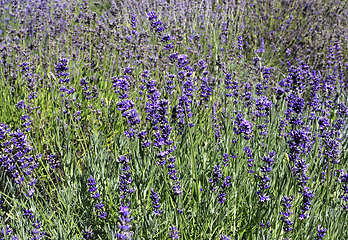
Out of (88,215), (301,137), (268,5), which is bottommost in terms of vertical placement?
(88,215)

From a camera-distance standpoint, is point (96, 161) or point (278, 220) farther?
point (96, 161)

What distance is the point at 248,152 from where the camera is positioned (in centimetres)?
204

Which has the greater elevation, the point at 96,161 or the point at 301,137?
the point at 301,137

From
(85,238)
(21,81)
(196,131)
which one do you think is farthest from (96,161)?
(21,81)

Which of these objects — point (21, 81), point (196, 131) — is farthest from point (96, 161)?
point (21, 81)

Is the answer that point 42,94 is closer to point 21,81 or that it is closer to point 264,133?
point 21,81

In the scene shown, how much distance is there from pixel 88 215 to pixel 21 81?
2.29 m

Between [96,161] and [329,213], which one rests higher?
[96,161]

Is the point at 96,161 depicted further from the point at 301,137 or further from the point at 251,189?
A: the point at 301,137

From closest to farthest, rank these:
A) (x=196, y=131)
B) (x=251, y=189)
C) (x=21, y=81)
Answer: (x=251, y=189) → (x=196, y=131) → (x=21, y=81)

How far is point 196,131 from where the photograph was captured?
8.14ft

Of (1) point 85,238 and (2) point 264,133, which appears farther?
(2) point 264,133

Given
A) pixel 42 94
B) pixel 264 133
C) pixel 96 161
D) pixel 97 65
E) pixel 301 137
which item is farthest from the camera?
pixel 97 65

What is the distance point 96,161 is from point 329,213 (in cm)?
153
